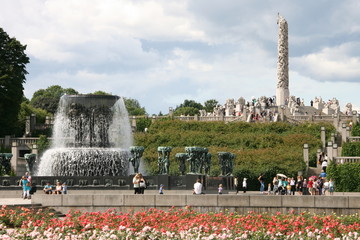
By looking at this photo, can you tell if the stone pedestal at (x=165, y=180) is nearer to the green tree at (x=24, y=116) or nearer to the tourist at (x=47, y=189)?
the tourist at (x=47, y=189)

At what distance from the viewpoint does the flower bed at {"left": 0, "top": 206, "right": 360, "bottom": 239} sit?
61.6ft

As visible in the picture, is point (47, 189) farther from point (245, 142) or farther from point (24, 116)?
point (24, 116)

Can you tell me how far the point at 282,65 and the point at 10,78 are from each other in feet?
158

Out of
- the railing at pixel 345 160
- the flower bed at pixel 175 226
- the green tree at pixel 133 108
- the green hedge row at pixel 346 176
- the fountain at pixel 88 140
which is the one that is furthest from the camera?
the green tree at pixel 133 108

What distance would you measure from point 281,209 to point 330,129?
42.1 meters

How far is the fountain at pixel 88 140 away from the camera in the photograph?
3994 cm

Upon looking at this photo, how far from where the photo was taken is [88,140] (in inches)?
1658

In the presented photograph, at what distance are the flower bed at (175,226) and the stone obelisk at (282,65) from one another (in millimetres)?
80980

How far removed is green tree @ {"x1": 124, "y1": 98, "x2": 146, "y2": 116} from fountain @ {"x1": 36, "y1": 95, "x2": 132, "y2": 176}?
8492 cm

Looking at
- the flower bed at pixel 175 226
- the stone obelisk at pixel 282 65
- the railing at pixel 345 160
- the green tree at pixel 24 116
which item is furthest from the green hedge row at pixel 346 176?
the stone obelisk at pixel 282 65

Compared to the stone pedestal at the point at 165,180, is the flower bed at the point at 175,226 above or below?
below

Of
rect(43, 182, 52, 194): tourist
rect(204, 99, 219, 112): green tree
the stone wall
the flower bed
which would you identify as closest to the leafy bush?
rect(43, 182, 52, 194): tourist

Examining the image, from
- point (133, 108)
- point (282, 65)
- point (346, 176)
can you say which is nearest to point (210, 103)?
point (133, 108)

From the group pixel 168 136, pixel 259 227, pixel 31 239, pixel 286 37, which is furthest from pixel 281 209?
pixel 286 37
